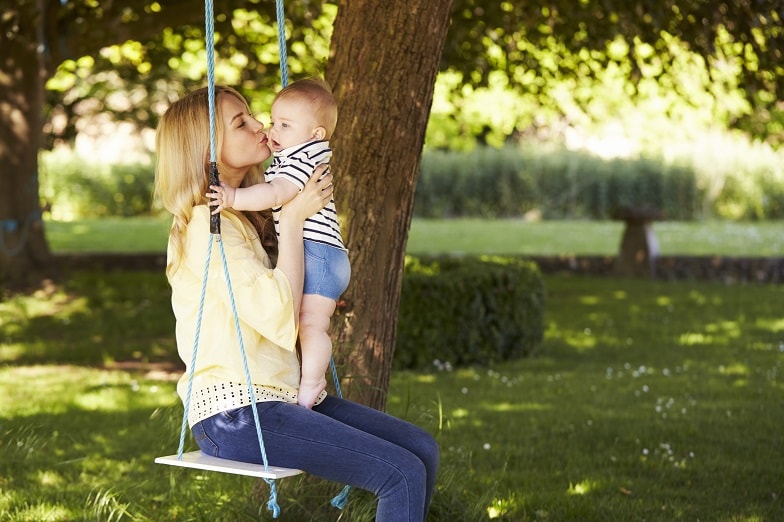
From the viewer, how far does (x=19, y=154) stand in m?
11.4

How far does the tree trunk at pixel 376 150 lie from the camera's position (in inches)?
167

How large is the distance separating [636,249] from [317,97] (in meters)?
12.9

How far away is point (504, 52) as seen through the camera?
10.8 m

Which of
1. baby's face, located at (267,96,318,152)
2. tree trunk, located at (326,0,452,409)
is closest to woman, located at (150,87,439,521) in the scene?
baby's face, located at (267,96,318,152)

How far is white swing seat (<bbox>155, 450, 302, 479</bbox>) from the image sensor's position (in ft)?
9.18

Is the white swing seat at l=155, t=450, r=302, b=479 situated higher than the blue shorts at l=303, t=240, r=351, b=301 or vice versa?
the blue shorts at l=303, t=240, r=351, b=301

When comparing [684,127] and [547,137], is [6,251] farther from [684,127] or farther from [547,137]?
[547,137]

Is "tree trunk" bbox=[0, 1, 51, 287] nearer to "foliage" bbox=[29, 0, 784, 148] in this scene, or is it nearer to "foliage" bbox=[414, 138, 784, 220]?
"foliage" bbox=[29, 0, 784, 148]

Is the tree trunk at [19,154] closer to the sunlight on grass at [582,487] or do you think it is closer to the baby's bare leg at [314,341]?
the sunlight on grass at [582,487]

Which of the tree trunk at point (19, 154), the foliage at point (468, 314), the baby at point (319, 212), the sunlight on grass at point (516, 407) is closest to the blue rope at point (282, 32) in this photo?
the baby at point (319, 212)

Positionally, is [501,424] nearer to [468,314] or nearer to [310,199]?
[468,314]

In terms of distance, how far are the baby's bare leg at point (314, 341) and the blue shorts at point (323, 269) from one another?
0.08 feet

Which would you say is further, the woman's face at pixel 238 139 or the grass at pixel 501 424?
the grass at pixel 501 424

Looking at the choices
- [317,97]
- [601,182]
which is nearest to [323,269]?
[317,97]
